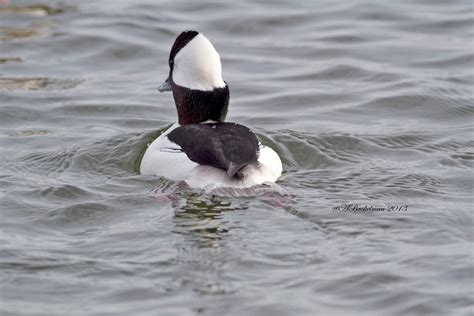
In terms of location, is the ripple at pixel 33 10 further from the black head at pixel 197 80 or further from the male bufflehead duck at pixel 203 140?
the black head at pixel 197 80

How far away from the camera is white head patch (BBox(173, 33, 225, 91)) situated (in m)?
9.08

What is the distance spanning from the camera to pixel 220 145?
8.41 metres

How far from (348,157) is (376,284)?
343 centimetres

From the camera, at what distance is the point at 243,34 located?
50.8ft

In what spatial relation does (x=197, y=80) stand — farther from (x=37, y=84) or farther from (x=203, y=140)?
(x=37, y=84)

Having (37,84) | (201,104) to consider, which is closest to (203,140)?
(201,104)

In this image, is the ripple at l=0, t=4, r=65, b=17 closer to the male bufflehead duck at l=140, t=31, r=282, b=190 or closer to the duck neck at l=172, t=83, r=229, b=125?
the male bufflehead duck at l=140, t=31, r=282, b=190

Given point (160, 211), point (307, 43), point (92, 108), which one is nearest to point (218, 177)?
point (160, 211)

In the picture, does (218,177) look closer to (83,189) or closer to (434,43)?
(83,189)

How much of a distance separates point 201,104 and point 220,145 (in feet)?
3.26

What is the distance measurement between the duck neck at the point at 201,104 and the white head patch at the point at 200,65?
2.0 inches

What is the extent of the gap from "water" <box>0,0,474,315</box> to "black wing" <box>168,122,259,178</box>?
0.91 feet

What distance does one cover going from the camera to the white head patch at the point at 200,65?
29.8ft

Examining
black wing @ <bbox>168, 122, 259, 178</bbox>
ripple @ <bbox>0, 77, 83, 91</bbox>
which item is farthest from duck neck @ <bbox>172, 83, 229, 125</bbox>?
ripple @ <bbox>0, 77, 83, 91</bbox>
